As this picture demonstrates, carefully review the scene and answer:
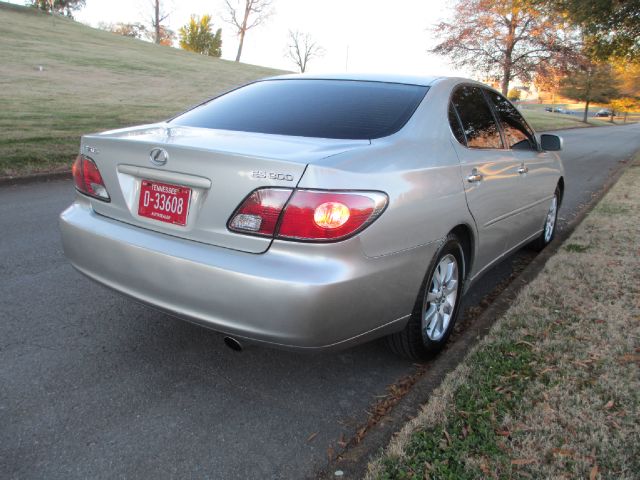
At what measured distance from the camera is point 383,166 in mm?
2438

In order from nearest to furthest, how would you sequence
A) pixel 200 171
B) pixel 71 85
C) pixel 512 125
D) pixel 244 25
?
pixel 200 171 < pixel 512 125 < pixel 71 85 < pixel 244 25

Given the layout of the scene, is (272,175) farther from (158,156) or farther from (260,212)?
(158,156)

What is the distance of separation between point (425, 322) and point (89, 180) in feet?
6.60

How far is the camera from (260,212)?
2230 millimetres

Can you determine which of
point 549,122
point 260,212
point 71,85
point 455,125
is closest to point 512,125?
point 455,125

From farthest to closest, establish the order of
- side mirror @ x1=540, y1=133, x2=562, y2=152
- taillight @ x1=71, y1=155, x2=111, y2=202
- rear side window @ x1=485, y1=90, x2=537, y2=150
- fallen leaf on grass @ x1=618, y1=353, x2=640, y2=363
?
side mirror @ x1=540, y1=133, x2=562, y2=152 → rear side window @ x1=485, y1=90, x2=537, y2=150 → fallen leaf on grass @ x1=618, y1=353, x2=640, y2=363 → taillight @ x1=71, y1=155, x2=111, y2=202

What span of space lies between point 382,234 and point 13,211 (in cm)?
524

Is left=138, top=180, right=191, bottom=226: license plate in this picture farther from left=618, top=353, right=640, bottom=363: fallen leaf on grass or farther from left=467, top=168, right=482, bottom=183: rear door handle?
left=618, top=353, right=640, bottom=363: fallen leaf on grass

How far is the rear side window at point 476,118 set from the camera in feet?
11.2

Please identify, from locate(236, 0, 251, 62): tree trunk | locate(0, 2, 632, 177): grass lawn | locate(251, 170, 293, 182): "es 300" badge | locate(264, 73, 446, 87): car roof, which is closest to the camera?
locate(251, 170, 293, 182): "es 300" badge

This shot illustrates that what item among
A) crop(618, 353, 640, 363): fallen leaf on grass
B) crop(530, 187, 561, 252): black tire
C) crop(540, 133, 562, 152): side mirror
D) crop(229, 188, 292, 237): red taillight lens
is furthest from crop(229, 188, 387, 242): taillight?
crop(530, 187, 561, 252): black tire

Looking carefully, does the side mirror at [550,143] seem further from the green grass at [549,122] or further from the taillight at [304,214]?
the green grass at [549,122]

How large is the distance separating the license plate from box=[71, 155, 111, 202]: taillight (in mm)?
308

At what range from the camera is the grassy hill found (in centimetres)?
977
